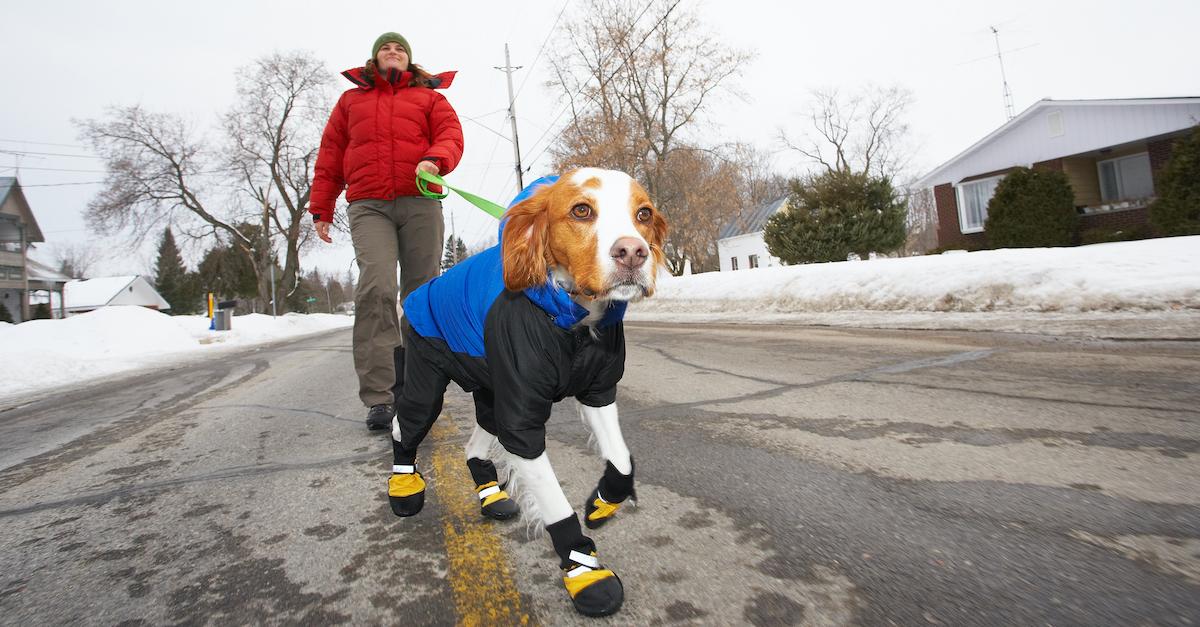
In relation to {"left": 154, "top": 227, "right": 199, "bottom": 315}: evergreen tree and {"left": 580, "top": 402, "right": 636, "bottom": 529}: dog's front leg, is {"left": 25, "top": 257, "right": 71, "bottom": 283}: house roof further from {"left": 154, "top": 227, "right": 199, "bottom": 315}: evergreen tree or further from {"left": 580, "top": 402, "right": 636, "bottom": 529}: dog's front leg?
{"left": 580, "top": 402, "right": 636, "bottom": 529}: dog's front leg

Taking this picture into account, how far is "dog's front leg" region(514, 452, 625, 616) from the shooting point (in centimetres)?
147

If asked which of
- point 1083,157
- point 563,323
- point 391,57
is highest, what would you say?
Result: point 1083,157

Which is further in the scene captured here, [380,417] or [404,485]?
[380,417]

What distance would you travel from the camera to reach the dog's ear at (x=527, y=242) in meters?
1.64

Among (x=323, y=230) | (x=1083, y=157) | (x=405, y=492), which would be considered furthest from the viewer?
(x=1083, y=157)

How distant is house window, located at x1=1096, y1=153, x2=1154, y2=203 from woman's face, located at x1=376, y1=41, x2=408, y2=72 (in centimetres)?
2366

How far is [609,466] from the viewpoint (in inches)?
69.6

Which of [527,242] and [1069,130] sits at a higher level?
[1069,130]

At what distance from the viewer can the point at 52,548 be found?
209 cm

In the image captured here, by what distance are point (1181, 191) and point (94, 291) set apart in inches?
2995

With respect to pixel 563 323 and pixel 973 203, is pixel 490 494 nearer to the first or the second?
pixel 563 323

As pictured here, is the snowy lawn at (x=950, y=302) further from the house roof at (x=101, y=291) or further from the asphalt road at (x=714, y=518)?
the house roof at (x=101, y=291)

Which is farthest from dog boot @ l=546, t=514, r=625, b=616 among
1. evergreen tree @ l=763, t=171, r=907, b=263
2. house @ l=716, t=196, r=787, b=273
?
house @ l=716, t=196, r=787, b=273

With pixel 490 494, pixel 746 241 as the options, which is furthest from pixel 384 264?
pixel 746 241
